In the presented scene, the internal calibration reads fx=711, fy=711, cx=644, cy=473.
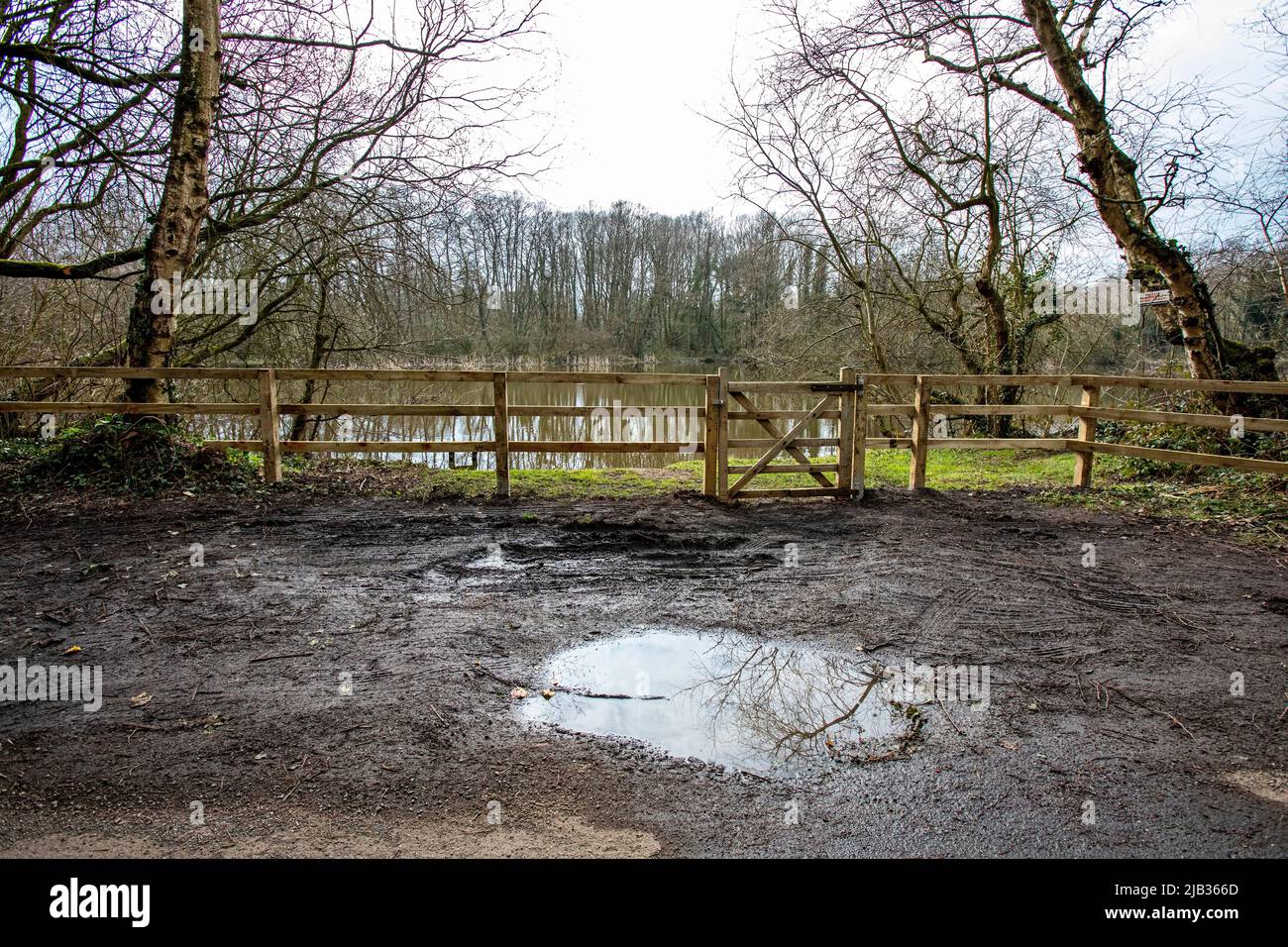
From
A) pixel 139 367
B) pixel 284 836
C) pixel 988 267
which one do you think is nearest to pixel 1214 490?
pixel 988 267

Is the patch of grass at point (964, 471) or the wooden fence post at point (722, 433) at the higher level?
the wooden fence post at point (722, 433)

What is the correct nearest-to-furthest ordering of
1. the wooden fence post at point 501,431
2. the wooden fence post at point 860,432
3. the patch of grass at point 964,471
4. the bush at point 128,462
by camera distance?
the bush at point 128,462
the wooden fence post at point 501,431
the wooden fence post at point 860,432
the patch of grass at point 964,471

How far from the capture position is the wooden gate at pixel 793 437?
8297mm

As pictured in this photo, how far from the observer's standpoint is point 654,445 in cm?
848

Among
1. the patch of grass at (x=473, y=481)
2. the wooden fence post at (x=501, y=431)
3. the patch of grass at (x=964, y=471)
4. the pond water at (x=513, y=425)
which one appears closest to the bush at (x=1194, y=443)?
the patch of grass at (x=964, y=471)

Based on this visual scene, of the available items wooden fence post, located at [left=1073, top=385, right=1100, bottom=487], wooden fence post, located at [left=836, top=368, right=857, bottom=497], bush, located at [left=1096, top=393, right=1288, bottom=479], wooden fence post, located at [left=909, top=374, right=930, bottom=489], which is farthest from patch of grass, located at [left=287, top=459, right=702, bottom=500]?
bush, located at [left=1096, top=393, right=1288, bottom=479]

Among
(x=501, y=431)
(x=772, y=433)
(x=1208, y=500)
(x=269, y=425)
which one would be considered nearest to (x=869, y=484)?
(x=772, y=433)

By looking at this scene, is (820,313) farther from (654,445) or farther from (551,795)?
(551,795)

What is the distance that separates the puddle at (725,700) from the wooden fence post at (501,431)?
4269 mm

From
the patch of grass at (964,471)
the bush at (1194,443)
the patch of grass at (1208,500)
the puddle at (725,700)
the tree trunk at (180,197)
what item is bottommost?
the puddle at (725,700)

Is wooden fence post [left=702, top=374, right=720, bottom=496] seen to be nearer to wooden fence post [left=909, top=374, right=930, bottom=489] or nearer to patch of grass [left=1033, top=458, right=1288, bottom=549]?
wooden fence post [left=909, top=374, right=930, bottom=489]

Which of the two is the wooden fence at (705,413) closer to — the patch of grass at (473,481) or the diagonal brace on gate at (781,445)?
the diagonal brace on gate at (781,445)

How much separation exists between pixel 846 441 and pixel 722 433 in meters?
1.57

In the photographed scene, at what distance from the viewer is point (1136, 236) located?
1062 cm
